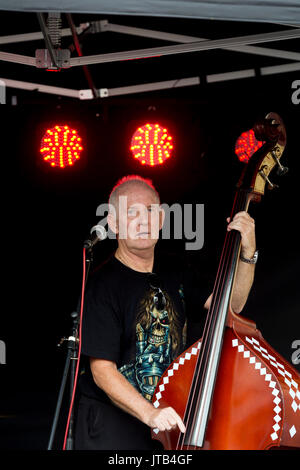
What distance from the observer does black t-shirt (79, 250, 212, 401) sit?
8.02ft

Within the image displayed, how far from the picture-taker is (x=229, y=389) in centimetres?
201

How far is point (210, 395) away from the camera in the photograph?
6.51 feet

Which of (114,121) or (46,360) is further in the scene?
(46,360)

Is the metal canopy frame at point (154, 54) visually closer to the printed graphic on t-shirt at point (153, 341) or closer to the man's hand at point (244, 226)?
the man's hand at point (244, 226)

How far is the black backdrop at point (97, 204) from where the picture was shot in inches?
202

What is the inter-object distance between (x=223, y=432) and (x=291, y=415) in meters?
0.24

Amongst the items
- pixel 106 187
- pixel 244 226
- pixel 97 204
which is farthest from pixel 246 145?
pixel 244 226

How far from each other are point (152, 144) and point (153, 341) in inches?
114

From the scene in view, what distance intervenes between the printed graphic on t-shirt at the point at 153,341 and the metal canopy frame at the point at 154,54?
1628 mm

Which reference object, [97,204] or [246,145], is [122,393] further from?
[97,204]

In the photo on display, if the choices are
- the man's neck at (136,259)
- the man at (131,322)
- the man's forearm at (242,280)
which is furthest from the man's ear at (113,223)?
the man's forearm at (242,280)

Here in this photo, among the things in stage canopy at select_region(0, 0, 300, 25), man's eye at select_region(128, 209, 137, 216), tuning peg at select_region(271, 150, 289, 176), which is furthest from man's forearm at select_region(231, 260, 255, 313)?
stage canopy at select_region(0, 0, 300, 25)

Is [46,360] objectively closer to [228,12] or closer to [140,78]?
[140,78]

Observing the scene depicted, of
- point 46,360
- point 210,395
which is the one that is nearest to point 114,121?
point 46,360
